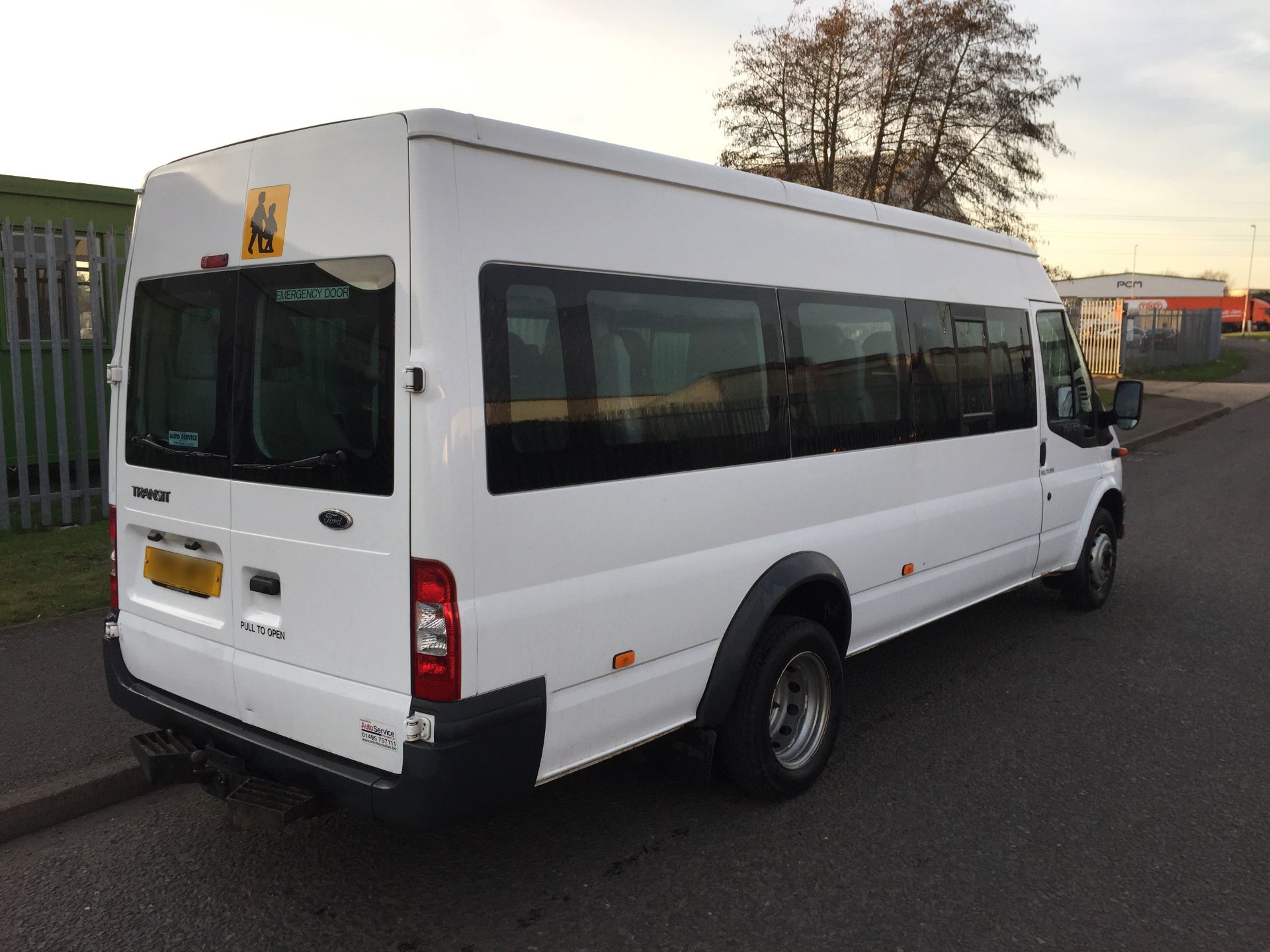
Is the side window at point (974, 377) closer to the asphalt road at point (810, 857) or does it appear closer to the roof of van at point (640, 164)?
the roof of van at point (640, 164)

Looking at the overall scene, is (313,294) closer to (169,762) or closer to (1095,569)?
(169,762)

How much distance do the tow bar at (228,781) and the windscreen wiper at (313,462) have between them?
92 cm

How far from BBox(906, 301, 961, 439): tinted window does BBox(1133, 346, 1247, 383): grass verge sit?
25.5 meters

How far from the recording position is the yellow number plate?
327cm

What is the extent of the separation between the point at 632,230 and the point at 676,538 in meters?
1.04

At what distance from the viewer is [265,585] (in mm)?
3086

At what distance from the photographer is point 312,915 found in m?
3.14

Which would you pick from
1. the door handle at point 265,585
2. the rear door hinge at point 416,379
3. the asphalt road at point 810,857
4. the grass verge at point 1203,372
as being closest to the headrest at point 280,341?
the rear door hinge at point 416,379

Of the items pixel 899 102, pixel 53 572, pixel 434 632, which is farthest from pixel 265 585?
pixel 899 102

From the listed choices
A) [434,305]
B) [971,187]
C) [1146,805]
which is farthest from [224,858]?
[971,187]

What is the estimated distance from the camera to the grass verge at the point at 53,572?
588cm

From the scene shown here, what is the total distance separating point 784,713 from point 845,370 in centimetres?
146

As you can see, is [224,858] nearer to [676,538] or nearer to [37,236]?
[676,538]

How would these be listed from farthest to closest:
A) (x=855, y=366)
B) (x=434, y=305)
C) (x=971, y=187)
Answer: (x=971, y=187)
(x=855, y=366)
(x=434, y=305)
